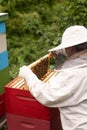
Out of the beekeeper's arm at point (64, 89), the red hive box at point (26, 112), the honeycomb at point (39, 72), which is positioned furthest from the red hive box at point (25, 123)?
the beekeeper's arm at point (64, 89)

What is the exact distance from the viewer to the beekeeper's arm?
2219mm

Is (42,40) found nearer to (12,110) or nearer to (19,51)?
(19,51)

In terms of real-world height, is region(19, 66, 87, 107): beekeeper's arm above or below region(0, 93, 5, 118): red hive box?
above

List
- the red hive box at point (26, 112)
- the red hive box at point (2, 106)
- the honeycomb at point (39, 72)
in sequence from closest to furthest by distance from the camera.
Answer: the red hive box at point (26, 112), the honeycomb at point (39, 72), the red hive box at point (2, 106)

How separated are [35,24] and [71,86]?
174 inches

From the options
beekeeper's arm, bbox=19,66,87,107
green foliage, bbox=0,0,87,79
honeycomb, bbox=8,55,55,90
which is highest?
beekeeper's arm, bbox=19,66,87,107

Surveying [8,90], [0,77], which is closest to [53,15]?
[0,77]

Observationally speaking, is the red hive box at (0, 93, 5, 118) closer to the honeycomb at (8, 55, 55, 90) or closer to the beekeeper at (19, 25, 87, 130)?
the honeycomb at (8, 55, 55, 90)

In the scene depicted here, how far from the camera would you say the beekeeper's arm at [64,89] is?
222 centimetres

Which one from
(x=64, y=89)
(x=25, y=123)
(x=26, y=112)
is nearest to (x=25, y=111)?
(x=26, y=112)

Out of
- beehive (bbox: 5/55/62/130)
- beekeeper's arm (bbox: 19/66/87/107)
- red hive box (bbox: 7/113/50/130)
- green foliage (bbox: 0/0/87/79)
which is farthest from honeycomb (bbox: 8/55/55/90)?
green foliage (bbox: 0/0/87/79)

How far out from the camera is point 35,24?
21.4 ft

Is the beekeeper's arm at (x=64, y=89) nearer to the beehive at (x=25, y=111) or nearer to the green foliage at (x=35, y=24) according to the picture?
the beehive at (x=25, y=111)

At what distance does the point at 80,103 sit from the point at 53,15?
16.0 ft
